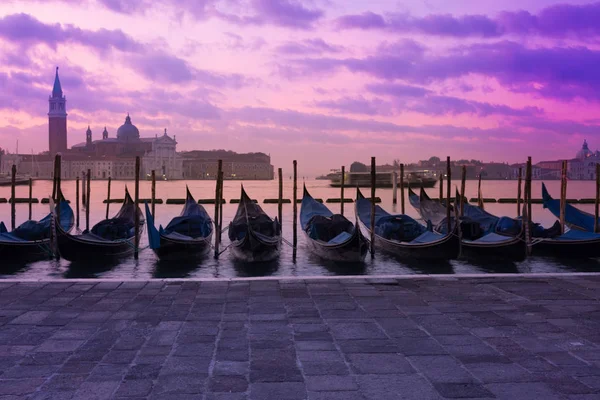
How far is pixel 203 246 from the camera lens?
11.7 meters

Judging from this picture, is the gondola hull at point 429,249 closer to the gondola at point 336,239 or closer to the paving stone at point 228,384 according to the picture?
the gondola at point 336,239

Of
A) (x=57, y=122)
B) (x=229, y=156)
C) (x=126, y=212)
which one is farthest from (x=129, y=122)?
(x=126, y=212)

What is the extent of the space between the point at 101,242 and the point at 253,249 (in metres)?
2.77

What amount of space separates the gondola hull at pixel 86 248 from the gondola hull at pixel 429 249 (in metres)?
5.19

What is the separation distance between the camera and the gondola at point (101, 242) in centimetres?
1039

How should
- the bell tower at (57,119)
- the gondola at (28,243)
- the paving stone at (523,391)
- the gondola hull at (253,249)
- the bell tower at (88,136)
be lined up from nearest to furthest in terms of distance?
the paving stone at (523,391)
the gondola at (28,243)
the gondola hull at (253,249)
the bell tower at (57,119)
the bell tower at (88,136)

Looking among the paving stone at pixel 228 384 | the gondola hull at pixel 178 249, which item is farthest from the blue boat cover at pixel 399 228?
the paving stone at pixel 228 384

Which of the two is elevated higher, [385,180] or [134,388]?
[385,180]

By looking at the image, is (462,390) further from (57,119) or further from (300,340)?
(57,119)

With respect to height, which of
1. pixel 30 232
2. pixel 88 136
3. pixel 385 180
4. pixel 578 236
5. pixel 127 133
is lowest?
→ pixel 30 232

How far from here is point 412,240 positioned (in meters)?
11.4

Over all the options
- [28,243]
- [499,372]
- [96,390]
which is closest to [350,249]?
[28,243]

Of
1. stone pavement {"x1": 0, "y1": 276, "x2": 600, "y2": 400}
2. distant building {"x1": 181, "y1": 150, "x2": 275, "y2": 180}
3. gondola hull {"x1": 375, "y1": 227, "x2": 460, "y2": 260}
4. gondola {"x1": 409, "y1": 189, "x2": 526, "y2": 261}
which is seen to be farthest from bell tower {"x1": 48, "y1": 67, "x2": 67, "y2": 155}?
stone pavement {"x1": 0, "y1": 276, "x2": 600, "y2": 400}

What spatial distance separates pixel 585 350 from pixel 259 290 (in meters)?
2.57
